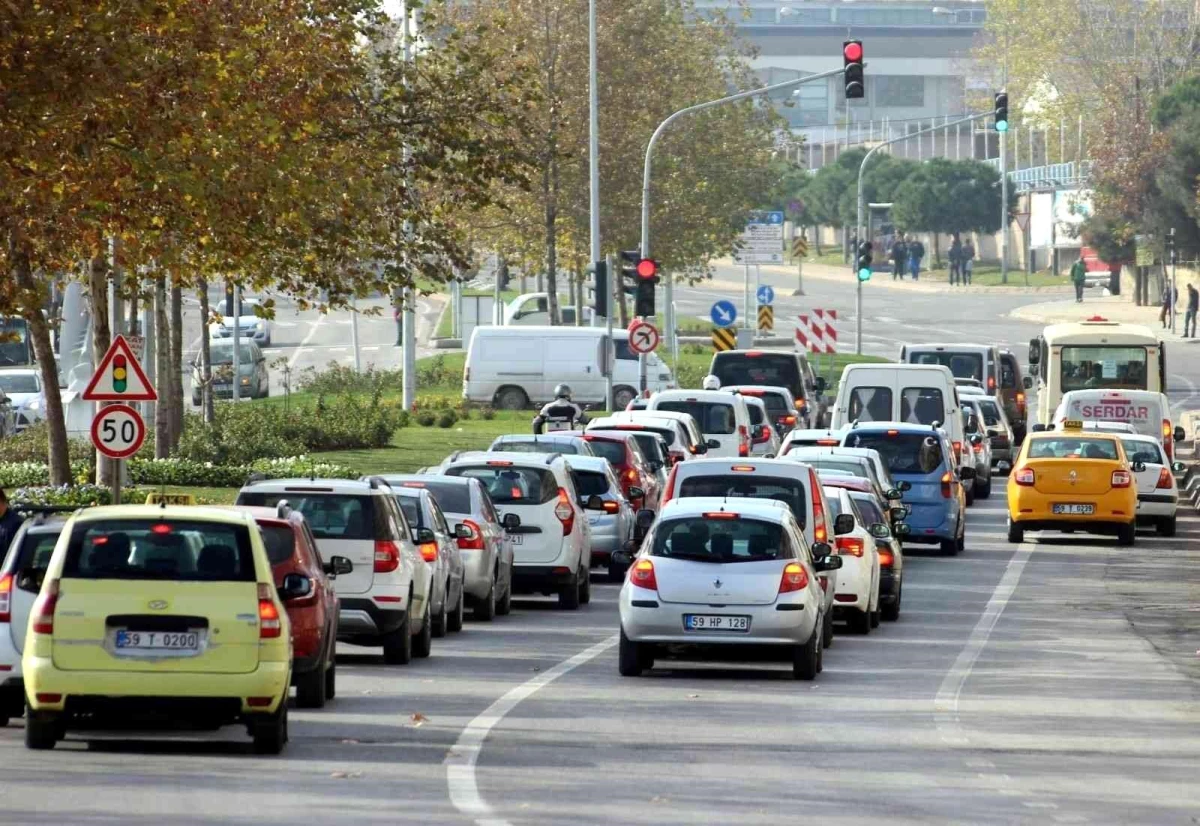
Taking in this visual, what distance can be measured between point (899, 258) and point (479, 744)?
107167 mm

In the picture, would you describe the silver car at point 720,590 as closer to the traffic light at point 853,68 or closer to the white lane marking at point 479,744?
the white lane marking at point 479,744

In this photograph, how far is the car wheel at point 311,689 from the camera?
16.7 meters

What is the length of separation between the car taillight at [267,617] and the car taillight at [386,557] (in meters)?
5.87

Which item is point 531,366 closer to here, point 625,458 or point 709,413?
point 709,413

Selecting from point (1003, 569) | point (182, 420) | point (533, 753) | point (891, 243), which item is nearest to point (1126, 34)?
point (891, 243)

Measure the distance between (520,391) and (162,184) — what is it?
3797 cm

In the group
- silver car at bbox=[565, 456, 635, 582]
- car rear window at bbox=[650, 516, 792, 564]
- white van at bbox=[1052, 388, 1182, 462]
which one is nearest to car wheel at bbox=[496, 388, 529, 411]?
white van at bbox=[1052, 388, 1182, 462]

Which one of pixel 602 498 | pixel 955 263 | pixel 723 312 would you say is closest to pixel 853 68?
pixel 602 498

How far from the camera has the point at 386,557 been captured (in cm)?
2006

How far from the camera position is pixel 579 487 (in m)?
29.7

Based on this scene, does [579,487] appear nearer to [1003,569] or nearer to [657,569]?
[1003,569]

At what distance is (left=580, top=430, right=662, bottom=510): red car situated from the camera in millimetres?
33156

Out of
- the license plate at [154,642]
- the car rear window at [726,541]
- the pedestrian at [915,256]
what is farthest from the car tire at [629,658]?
the pedestrian at [915,256]

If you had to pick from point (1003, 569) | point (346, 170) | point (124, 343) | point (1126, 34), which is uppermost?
point (1126, 34)
